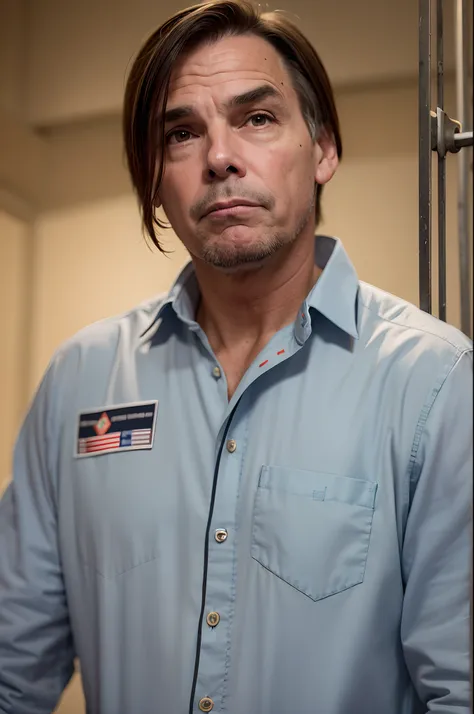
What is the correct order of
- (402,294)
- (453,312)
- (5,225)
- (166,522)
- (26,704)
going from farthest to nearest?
1. (5,225)
2. (402,294)
3. (453,312)
4. (26,704)
5. (166,522)

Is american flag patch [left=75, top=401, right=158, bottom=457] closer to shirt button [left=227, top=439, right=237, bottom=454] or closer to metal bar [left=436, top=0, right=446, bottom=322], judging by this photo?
shirt button [left=227, top=439, right=237, bottom=454]

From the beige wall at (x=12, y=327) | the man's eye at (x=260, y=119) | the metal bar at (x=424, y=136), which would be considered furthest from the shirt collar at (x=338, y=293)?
the beige wall at (x=12, y=327)

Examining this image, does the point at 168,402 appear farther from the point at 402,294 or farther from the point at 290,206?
the point at 402,294

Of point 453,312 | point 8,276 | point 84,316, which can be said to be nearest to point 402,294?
point 453,312

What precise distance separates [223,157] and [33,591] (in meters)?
0.69

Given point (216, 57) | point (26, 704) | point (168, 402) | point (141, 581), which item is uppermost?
point (216, 57)

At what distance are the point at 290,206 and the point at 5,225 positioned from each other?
3.62ft

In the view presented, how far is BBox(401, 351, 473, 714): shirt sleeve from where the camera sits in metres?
1.00

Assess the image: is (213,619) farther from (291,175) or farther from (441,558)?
(291,175)

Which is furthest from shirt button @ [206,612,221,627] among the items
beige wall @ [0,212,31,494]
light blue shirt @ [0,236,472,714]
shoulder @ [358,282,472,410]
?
beige wall @ [0,212,31,494]

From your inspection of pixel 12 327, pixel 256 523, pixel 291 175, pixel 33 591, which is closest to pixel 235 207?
pixel 291 175

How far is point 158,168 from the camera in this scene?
4.32 feet

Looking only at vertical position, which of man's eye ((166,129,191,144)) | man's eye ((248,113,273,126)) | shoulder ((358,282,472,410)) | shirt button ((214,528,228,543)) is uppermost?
man's eye ((248,113,273,126))

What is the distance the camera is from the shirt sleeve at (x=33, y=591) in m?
1.29
